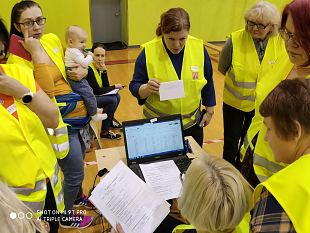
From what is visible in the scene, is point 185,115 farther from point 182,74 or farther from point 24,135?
point 24,135

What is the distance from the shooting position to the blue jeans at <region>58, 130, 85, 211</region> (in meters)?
2.32

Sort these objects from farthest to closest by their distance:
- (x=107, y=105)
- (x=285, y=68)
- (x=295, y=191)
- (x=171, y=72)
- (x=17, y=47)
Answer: (x=107, y=105), (x=171, y=72), (x=17, y=47), (x=285, y=68), (x=295, y=191)

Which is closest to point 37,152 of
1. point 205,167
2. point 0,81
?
point 0,81

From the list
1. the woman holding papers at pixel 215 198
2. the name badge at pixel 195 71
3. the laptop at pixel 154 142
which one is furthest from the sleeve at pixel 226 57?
the woman holding papers at pixel 215 198

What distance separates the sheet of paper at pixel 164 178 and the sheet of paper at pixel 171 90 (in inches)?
18.8

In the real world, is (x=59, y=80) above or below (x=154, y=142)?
above

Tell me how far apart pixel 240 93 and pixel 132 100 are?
265cm

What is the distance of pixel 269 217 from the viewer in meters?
0.91

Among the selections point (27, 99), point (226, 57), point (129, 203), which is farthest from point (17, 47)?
point (226, 57)

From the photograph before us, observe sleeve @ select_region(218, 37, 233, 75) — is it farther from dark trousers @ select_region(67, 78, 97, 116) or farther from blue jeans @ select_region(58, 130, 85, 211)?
blue jeans @ select_region(58, 130, 85, 211)

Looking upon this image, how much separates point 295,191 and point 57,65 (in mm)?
1726

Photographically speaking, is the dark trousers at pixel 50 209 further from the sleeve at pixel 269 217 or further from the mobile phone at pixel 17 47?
the sleeve at pixel 269 217

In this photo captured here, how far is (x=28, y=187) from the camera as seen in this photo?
149cm

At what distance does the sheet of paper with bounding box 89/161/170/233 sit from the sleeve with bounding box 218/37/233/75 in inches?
60.2
